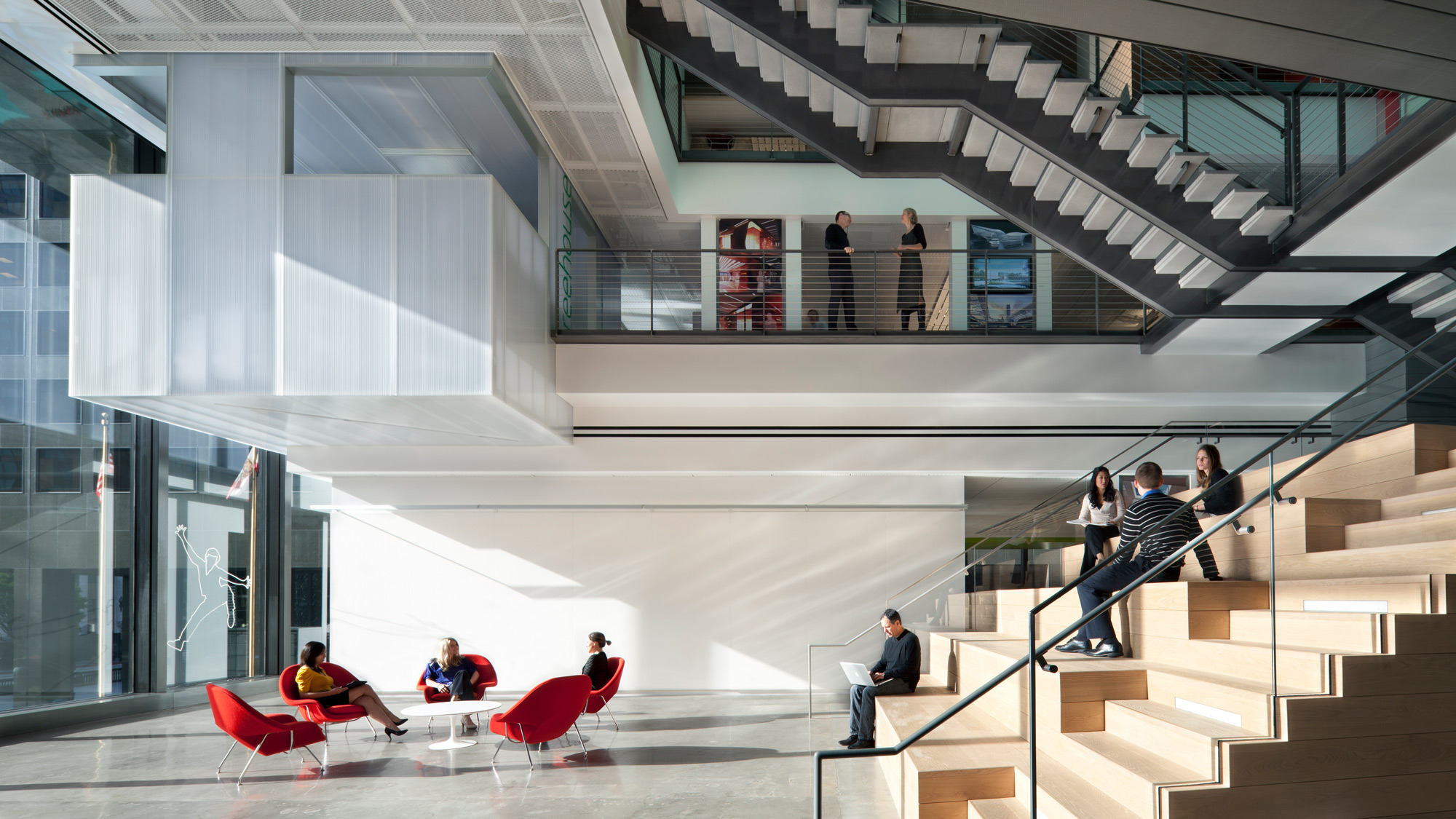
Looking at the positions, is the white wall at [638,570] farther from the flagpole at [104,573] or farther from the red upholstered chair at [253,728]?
the red upholstered chair at [253,728]

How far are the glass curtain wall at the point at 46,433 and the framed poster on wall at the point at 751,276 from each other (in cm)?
738

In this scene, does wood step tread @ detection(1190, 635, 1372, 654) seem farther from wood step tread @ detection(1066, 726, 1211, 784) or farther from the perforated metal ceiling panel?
the perforated metal ceiling panel

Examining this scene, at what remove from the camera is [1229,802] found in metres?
3.64

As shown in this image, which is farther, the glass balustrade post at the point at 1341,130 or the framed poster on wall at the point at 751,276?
the framed poster on wall at the point at 751,276

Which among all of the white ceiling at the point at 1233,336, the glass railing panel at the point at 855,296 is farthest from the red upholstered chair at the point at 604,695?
the white ceiling at the point at 1233,336

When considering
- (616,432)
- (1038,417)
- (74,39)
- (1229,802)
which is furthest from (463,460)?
(1229,802)

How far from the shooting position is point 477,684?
10.2 meters

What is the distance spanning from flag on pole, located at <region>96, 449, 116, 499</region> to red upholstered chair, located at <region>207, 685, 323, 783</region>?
4918 mm

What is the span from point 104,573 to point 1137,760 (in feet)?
38.2

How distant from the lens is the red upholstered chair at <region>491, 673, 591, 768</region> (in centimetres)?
772

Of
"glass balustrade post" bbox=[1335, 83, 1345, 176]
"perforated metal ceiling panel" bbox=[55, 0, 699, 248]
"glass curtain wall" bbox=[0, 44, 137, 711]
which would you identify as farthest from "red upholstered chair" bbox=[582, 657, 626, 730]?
"glass balustrade post" bbox=[1335, 83, 1345, 176]

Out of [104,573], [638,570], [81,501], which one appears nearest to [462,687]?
[638,570]

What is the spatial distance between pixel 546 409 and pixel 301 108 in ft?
13.6

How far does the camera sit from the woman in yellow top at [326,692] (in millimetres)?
8570
